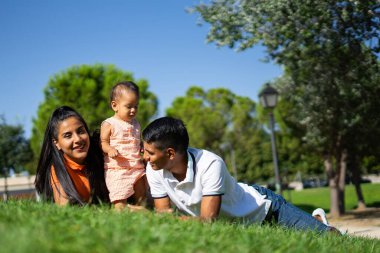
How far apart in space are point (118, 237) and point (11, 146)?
3336 centimetres

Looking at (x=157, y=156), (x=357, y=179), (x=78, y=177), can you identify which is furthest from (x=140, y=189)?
(x=357, y=179)

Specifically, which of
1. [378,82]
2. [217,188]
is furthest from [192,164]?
[378,82]

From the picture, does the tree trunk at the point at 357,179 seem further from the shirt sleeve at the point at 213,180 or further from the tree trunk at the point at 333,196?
the shirt sleeve at the point at 213,180

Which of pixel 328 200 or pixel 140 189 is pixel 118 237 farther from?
pixel 328 200

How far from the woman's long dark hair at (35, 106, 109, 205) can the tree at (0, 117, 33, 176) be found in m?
20.9

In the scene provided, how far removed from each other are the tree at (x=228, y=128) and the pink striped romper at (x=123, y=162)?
4309 centimetres

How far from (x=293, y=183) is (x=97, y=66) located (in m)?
51.3

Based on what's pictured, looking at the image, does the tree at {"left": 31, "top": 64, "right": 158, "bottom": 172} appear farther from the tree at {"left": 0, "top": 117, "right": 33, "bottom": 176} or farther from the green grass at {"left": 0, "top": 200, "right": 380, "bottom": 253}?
the green grass at {"left": 0, "top": 200, "right": 380, "bottom": 253}

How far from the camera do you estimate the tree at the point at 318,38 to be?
11.2 meters

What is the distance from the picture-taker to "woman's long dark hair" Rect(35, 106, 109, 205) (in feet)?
16.2

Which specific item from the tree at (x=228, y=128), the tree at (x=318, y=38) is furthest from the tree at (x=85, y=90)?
the tree at (x=318, y=38)

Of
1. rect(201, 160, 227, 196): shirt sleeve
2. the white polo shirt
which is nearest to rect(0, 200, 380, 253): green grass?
rect(201, 160, 227, 196): shirt sleeve

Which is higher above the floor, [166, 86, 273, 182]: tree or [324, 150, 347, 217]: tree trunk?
[166, 86, 273, 182]: tree

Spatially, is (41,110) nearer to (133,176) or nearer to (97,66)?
(97,66)
